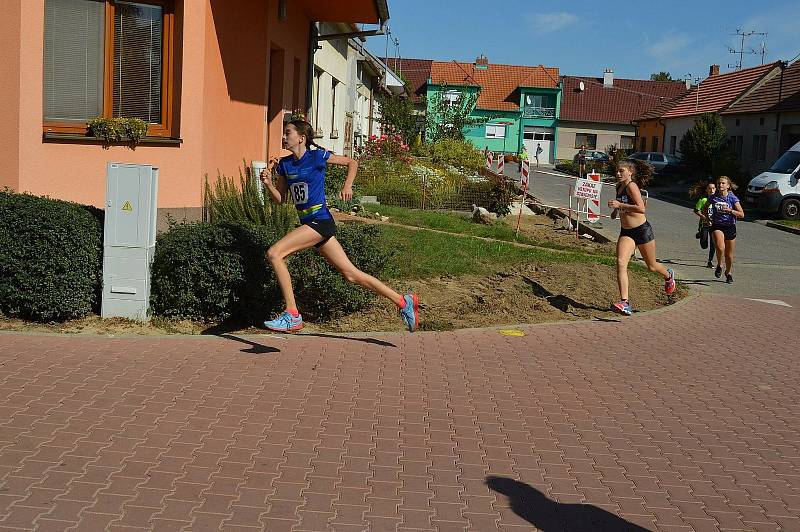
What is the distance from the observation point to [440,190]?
21.2m

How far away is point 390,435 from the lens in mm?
5930

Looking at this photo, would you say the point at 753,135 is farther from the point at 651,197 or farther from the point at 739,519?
the point at 739,519

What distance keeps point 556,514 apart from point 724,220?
10811 mm

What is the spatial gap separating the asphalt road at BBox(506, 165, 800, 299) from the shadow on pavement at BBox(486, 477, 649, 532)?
31.3 feet

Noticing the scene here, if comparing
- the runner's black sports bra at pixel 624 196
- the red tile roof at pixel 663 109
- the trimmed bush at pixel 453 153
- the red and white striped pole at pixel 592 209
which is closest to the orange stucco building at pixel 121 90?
the runner's black sports bra at pixel 624 196

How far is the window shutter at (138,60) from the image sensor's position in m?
10.8

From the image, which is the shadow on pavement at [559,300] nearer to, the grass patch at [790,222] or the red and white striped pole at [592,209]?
Result: the red and white striped pole at [592,209]

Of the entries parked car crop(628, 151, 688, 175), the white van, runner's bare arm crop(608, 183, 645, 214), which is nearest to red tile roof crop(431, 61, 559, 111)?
parked car crop(628, 151, 688, 175)

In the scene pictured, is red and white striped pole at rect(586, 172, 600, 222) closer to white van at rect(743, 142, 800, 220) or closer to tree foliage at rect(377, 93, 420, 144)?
white van at rect(743, 142, 800, 220)

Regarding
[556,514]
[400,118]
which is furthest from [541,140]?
[556,514]

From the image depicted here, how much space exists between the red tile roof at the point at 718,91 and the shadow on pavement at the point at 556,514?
4501 centimetres

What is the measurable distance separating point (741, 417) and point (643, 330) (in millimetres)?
3244

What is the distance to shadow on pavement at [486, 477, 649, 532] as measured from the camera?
184 inches

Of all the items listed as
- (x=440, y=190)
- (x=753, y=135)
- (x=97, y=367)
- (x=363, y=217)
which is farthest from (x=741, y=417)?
(x=753, y=135)
